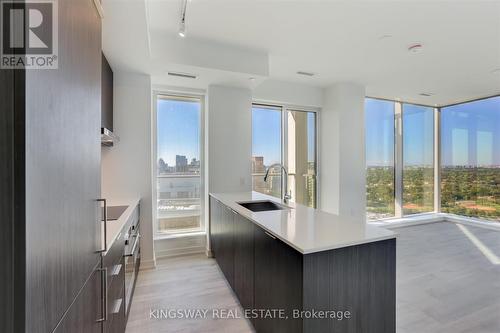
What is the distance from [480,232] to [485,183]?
126 cm

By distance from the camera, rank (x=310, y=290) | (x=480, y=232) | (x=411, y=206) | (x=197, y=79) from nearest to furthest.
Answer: (x=310, y=290) → (x=197, y=79) → (x=480, y=232) → (x=411, y=206)

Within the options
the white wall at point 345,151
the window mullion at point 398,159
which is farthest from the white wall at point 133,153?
the window mullion at point 398,159

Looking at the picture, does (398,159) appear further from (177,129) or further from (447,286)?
(177,129)

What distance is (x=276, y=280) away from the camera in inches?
59.7

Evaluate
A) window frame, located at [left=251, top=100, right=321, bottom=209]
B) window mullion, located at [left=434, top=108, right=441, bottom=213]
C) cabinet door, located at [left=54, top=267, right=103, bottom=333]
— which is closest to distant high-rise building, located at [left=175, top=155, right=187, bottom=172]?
window frame, located at [left=251, top=100, right=321, bottom=209]

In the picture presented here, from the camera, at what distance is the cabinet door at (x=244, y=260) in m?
1.95

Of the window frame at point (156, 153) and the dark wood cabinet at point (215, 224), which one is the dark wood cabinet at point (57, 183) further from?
the window frame at point (156, 153)

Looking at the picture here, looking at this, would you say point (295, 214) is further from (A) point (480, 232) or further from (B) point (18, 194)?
(A) point (480, 232)

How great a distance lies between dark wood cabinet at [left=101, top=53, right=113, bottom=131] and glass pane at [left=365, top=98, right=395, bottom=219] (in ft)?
16.1

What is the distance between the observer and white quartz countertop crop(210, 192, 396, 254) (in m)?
1.31

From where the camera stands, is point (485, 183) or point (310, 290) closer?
point (310, 290)

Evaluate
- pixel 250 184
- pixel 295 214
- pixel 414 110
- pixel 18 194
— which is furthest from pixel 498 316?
pixel 414 110

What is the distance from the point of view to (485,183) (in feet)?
17.4

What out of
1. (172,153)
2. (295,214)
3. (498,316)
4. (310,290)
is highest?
(172,153)
